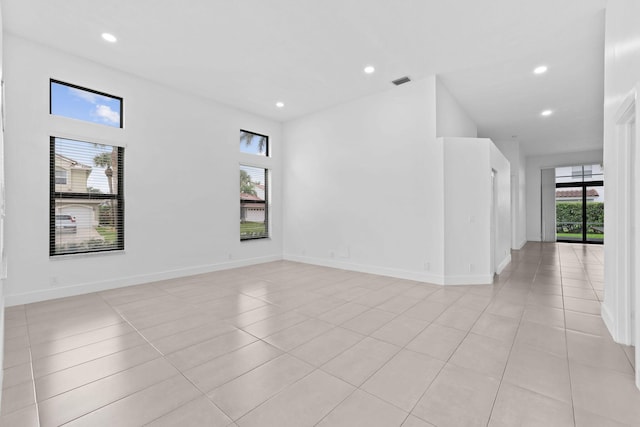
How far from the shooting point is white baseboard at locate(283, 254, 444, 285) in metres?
4.75

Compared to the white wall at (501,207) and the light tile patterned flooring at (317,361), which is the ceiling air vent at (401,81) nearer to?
the white wall at (501,207)

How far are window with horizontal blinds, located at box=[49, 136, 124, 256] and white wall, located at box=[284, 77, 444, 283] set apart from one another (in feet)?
11.7

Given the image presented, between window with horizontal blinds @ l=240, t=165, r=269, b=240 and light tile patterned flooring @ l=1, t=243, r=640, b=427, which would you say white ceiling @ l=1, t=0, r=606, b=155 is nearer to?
window with horizontal blinds @ l=240, t=165, r=269, b=240

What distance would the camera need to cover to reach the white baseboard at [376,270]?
475 centimetres

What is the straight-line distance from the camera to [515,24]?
135 inches

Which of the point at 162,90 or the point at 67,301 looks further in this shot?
the point at 162,90

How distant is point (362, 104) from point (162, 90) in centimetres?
375

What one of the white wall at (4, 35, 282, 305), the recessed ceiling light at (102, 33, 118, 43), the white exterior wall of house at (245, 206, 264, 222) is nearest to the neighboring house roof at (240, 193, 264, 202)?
the white exterior wall of house at (245, 206, 264, 222)

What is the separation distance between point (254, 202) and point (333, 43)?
3999 mm

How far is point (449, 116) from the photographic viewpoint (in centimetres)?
526

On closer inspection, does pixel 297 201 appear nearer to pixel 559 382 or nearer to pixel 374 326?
pixel 374 326

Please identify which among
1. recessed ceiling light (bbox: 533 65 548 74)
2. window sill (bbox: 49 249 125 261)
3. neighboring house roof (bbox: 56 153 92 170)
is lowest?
window sill (bbox: 49 249 125 261)

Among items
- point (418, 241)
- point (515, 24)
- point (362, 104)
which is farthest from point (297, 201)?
point (515, 24)

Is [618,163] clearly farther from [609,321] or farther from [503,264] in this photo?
[503,264]
